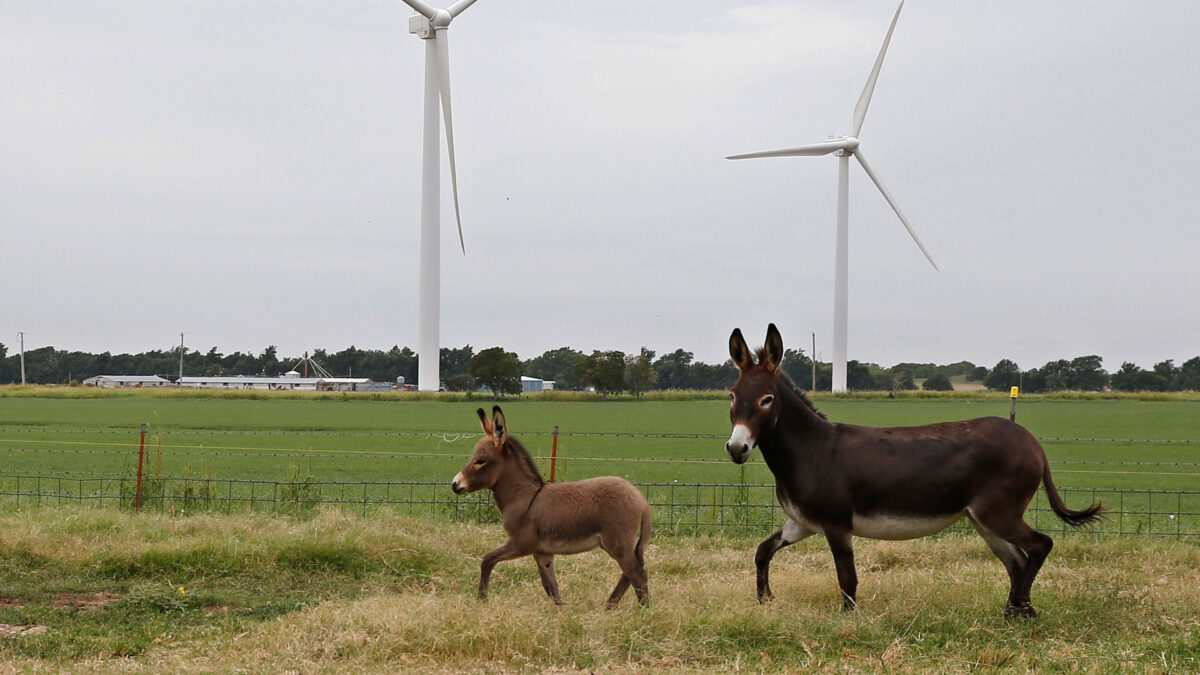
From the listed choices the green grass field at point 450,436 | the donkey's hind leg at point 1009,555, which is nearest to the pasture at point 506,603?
the donkey's hind leg at point 1009,555

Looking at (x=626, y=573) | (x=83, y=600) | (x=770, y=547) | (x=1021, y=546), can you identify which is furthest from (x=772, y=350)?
(x=83, y=600)

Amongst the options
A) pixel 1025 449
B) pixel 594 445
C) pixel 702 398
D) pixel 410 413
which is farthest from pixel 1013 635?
pixel 702 398

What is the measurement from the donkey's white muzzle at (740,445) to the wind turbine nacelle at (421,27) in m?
40.3

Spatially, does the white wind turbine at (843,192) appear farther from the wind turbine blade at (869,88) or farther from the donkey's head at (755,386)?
the donkey's head at (755,386)

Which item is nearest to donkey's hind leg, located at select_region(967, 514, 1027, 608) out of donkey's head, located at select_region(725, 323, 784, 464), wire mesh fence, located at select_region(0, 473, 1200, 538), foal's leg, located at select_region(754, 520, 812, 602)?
foal's leg, located at select_region(754, 520, 812, 602)

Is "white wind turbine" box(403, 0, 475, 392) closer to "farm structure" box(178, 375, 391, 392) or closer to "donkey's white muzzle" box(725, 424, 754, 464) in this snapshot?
"donkey's white muzzle" box(725, 424, 754, 464)

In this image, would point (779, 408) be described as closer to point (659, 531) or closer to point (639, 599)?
point (639, 599)

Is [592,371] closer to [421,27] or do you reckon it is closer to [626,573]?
[421,27]

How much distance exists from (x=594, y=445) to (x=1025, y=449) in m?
26.6

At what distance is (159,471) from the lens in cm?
1308

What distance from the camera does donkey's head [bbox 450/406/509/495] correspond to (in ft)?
24.6

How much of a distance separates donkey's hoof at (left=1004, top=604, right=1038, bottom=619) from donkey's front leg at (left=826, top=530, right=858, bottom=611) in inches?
40.8

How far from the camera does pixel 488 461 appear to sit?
7555mm

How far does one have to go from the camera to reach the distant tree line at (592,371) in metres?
71.7
